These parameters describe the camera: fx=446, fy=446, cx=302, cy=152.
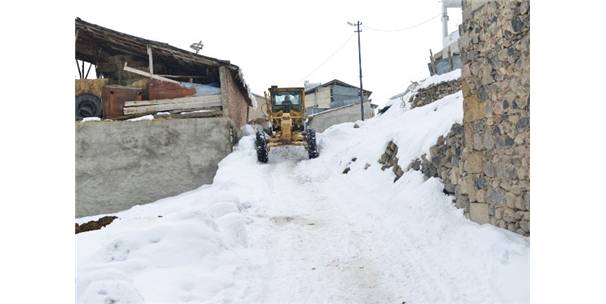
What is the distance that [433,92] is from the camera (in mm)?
25031

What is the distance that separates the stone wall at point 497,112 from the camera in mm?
4539

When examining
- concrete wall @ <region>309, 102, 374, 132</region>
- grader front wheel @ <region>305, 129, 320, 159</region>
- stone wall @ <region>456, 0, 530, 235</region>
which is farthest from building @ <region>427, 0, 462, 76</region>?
stone wall @ <region>456, 0, 530, 235</region>

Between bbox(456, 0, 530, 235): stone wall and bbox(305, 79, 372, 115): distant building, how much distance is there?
39652mm

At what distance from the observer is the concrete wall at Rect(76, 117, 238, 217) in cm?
1368

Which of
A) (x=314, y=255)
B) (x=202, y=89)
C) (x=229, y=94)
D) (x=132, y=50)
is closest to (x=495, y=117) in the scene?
Answer: (x=314, y=255)

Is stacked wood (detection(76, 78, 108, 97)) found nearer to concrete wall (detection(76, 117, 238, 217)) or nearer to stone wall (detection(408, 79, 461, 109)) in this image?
concrete wall (detection(76, 117, 238, 217))

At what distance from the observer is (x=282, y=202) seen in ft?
30.9

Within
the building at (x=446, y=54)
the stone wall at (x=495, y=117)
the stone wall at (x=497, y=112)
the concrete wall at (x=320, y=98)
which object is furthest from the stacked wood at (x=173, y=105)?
the concrete wall at (x=320, y=98)

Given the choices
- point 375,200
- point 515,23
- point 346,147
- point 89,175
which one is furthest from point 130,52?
point 515,23

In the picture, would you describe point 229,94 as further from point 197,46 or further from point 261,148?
point 197,46

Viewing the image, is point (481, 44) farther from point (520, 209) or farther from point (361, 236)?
point (361, 236)

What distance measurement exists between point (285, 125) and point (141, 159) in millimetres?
5210

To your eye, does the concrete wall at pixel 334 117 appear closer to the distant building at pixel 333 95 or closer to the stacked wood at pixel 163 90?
the distant building at pixel 333 95

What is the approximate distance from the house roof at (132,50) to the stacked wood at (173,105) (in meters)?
1.24
